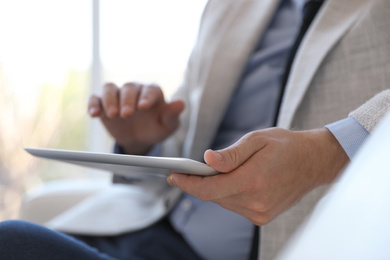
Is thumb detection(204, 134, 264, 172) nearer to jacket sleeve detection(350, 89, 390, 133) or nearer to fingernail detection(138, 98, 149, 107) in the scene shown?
jacket sleeve detection(350, 89, 390, 133)

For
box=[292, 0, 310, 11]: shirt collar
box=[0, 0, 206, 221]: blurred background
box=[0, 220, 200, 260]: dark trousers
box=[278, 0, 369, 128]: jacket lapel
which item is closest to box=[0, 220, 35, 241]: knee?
box=[0, 220, 200, 260]: dark trousers

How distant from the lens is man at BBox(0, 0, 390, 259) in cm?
68

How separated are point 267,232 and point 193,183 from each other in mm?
299

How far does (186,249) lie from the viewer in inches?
32.7

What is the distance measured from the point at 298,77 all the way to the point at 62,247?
455mm

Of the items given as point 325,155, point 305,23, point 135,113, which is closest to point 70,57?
point 135,113

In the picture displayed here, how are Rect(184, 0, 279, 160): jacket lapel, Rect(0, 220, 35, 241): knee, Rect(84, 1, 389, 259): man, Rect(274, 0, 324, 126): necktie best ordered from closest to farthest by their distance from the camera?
Rect(0, 220, 35, 241): knee < Rect(84, 1, 389, 259): man < Rect(274, 0, 324, 126): necktie < Rect(184, 0, 279, 160): jacket lapel

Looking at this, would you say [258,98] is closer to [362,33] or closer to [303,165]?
[362,33]

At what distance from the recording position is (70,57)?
9.14 feet

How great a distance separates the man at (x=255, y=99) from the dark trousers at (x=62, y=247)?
41 mm

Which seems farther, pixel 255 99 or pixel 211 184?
pixel 255 99

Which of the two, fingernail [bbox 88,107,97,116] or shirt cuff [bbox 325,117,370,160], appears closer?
shirt cuff [bbox 325,117,370,160]

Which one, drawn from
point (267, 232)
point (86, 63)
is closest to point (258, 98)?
point (267, 232)

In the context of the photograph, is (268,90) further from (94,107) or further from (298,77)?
(94,107)
